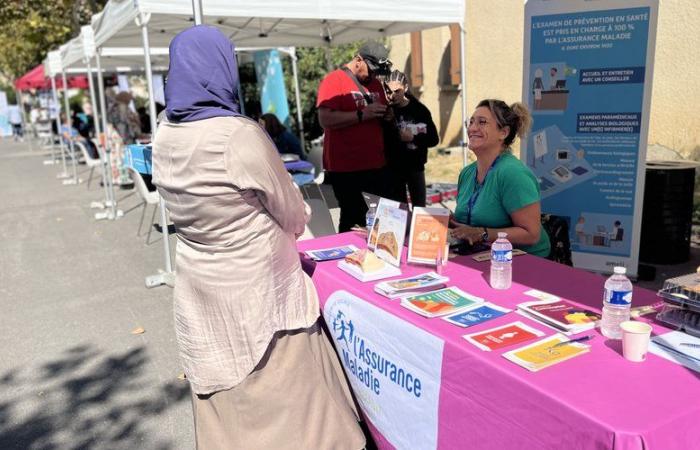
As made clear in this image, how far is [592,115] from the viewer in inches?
168

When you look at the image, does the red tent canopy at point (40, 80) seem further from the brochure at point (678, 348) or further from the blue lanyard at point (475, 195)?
the brochure at point (678, 348)

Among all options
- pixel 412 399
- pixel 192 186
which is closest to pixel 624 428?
pixel 412 399

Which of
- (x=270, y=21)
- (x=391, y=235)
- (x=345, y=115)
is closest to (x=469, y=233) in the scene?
(x=391, y=235)

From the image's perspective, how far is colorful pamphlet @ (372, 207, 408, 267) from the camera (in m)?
2.42

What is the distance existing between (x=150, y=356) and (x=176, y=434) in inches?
40.4

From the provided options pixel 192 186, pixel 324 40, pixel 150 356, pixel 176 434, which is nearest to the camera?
pixel 192 186

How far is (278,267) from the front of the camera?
6.51 ft

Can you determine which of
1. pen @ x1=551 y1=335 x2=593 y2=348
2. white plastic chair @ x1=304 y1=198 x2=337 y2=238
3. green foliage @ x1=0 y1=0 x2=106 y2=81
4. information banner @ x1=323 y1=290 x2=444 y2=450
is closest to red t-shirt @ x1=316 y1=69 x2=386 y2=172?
white plastic chair @ x1=304 y1=198 x2=337 y2=238

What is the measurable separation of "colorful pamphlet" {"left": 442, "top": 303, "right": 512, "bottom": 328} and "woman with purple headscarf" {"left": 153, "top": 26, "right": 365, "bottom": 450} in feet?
1.87

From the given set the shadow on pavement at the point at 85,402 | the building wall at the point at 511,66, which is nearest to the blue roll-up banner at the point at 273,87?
the building wall at the point at 511,66

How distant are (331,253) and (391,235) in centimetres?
37

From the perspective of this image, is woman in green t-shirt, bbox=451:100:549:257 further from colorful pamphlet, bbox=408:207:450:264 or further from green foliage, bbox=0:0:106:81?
green foliage, bbox=0:0:106:81

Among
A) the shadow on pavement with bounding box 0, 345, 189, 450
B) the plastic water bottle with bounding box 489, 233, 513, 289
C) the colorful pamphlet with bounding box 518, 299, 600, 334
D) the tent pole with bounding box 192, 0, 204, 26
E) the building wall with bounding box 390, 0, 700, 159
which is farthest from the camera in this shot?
the building wall with bounding box 390, 0, 700, 159

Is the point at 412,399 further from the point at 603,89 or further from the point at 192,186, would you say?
the point at 603,89
